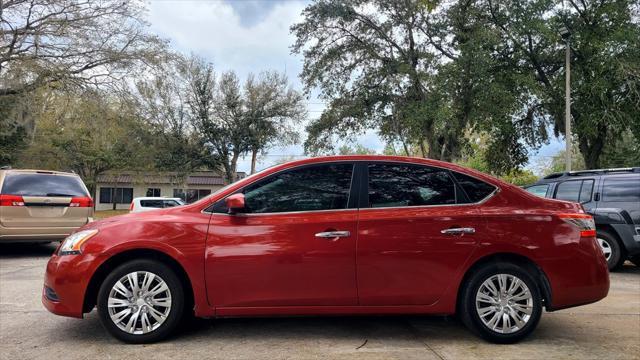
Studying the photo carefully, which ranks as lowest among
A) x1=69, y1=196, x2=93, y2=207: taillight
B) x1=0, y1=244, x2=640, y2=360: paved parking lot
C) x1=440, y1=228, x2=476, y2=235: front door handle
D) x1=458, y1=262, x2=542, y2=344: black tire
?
x1=0, y1=244, x2=640, y2=360: paved parking lot

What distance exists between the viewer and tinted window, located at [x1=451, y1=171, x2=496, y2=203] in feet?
15.2

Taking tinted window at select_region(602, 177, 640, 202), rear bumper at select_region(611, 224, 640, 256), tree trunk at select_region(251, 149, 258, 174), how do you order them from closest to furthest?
rear bumper at select_region(611, 224, 640, 256), tinted window at select_region(602, 177, 640, 202), tree trunk at select_region(251, 149, 258, 174)

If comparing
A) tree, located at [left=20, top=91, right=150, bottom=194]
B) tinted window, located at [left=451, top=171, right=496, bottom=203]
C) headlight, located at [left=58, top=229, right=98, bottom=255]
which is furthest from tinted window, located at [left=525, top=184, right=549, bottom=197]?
tree, located at [left=20, top=91, right=150, bottom=194]

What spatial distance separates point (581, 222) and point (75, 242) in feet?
15.1

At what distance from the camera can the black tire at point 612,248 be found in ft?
28.0

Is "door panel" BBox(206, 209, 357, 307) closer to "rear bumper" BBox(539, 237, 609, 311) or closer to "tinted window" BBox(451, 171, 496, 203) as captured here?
"tinted window" BBox(451, 171, 496, 203)

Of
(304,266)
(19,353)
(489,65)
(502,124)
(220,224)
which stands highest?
(489,65)

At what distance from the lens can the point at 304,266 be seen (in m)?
4.27

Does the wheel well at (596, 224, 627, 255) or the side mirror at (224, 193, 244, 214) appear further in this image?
the wheel well at (596, 224, 627, 255)

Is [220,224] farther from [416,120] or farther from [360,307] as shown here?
[416,120]

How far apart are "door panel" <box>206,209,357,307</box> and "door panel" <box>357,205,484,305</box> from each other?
12 cm

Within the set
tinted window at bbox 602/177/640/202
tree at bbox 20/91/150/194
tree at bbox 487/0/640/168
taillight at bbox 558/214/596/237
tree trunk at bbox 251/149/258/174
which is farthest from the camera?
tree trunk at bbox 251/149/258/174

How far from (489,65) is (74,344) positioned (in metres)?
18.0

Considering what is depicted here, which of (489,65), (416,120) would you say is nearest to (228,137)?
(416,120)
